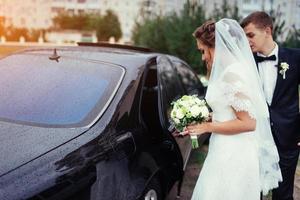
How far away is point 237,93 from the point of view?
7.70ft

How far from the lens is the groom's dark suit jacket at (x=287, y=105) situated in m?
2.85

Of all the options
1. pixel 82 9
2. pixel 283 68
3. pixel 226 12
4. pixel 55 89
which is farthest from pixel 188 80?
pixel 82 9

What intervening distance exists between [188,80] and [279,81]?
203 cm

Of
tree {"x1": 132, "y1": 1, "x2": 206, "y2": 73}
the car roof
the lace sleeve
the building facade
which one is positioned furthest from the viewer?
the building facade

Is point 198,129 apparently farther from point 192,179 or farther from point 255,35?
point 192,179

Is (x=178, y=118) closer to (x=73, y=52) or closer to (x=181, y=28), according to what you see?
(x=73, y=52)

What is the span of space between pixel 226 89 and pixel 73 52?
158cm

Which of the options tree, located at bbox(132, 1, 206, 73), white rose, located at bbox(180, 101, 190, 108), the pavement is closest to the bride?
white rose, located at bbox(180, 101, 190, 108)

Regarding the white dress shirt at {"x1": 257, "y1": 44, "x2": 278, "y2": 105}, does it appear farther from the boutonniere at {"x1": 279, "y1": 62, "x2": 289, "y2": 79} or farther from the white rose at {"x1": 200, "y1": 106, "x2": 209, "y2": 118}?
the white rose at {"x1": 200, "y1": 106, "x2": 209, "y2": 118}

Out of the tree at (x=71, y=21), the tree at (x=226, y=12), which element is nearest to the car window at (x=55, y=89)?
the tree at (x=226, y=12)

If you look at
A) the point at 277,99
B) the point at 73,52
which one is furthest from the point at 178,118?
the point at 73,52

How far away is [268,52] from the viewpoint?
288cm

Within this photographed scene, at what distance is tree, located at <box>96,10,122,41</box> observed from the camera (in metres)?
72.8

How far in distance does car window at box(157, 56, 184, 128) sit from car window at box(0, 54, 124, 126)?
59 cm
